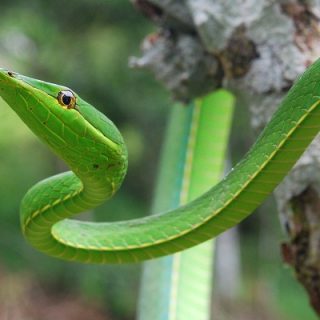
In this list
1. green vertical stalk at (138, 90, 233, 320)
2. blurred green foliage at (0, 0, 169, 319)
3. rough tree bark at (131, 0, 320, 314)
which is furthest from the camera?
blurred green foliage at (0, 0, 169, 319)

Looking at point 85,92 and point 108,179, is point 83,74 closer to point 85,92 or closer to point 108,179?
point 85,92

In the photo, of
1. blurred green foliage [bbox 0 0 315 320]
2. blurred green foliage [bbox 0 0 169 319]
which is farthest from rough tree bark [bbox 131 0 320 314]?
blurred green foliage [bbox 0 0 315 320]

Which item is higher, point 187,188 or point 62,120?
point 62,120

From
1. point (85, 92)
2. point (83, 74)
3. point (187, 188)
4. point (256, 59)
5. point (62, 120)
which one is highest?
point (62, 120)

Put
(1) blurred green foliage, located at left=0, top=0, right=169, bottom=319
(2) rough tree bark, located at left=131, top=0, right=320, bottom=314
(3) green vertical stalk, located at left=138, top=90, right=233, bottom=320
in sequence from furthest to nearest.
Result: (1) blurred green foliage, located at left=0, top=0, right=169, bottom=319 → (3) green vertical stalk, located at left=138, top=90, right=233, bottom=320 → (2) rough tree bark, located at left=131, top=0, right=320, bottom=314

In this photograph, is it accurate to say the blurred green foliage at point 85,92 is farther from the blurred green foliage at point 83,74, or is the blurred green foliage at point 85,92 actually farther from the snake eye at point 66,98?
the snake eye at point 66,98

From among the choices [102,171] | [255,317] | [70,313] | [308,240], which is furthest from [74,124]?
[255,317]

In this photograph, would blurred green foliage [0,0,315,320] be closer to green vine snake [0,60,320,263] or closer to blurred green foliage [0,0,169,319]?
blurred green foliage [0,0,169,319]

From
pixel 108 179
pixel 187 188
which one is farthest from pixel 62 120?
pixel 187 188
